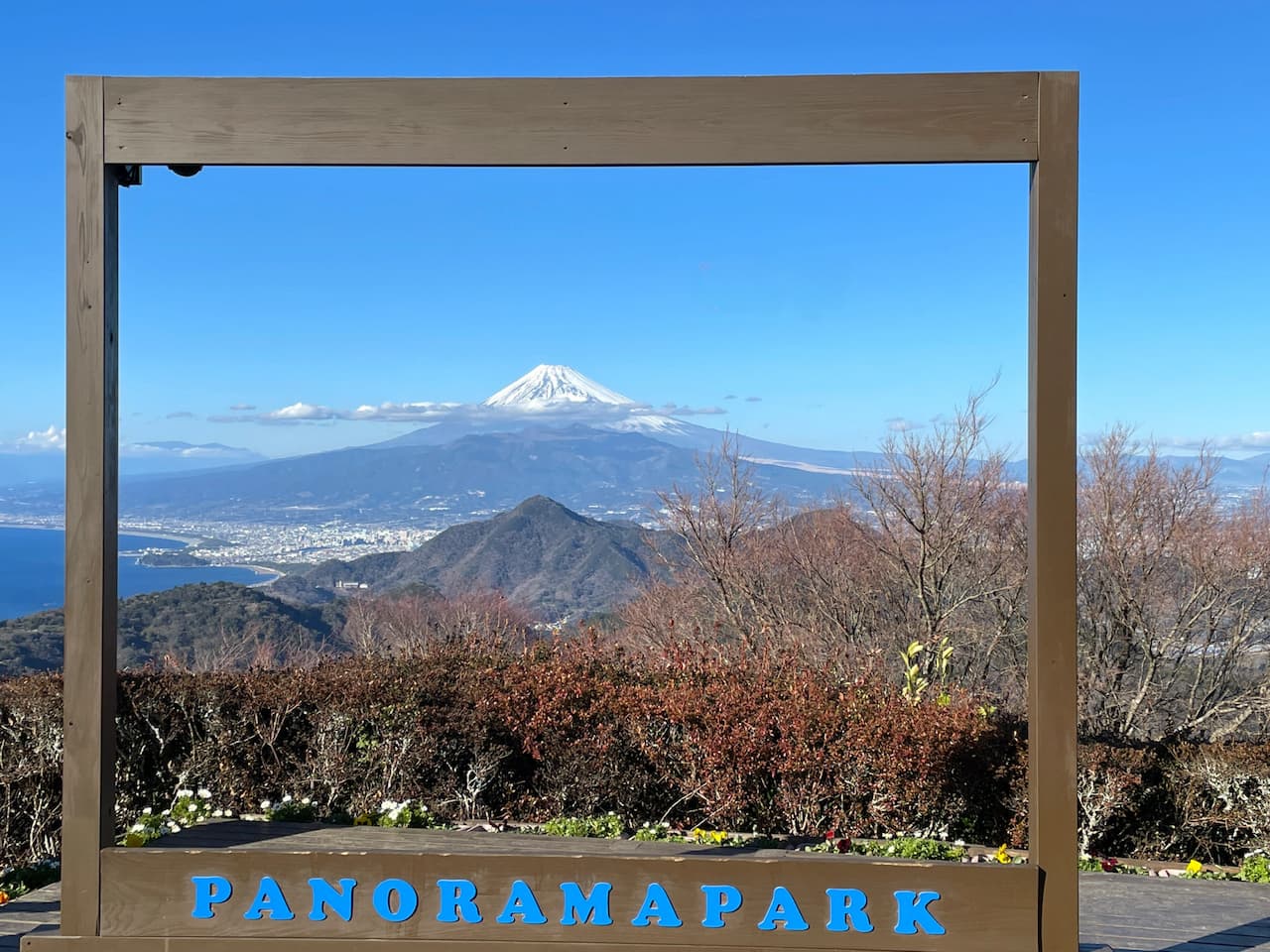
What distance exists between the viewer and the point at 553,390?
58688mm

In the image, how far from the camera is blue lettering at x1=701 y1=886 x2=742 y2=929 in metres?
2.67

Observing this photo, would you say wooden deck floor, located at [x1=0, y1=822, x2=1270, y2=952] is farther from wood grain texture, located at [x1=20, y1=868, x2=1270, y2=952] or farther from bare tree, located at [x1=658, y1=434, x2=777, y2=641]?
bare tree, located at [x1=658, y1=434, x2=777, y2=641]

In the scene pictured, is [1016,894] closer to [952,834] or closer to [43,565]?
[952,834]

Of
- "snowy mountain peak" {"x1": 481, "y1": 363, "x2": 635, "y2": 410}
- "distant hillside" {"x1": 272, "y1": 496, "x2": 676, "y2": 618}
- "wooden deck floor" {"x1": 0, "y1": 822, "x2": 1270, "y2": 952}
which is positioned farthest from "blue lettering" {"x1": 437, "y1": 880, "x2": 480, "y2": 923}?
"snowy mountain peak" {"x1": 481, "y1": 363, "x2": 635, "y2": 410}

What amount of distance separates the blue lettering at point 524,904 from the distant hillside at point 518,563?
552 inches

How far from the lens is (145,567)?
84.7 ft

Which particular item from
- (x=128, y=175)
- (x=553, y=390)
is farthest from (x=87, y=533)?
(x=553, y=390)

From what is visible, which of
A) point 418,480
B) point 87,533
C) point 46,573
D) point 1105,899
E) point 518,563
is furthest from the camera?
point 418,480

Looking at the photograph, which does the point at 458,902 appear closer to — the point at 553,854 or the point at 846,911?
the point at 553,854

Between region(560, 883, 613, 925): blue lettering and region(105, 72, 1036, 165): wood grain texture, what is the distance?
196 cm

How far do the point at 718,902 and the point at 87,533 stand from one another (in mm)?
1973

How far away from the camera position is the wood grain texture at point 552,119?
106 inches

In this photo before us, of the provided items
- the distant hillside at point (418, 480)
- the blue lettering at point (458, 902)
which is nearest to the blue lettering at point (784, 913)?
the blue lettering at point (458, 902)

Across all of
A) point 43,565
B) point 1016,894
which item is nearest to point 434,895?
point 1016,894
